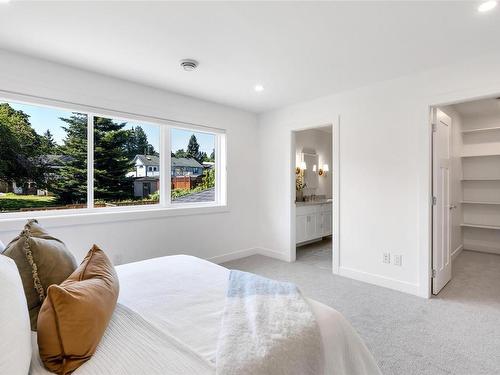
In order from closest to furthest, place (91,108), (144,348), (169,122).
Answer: (144,348), (91,108), (169,122)

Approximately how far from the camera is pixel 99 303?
3.56ft

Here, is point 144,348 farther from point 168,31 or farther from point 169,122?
point 169,122

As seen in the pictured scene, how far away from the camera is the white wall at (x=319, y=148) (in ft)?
18.0

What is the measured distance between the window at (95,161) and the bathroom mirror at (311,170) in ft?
6.69

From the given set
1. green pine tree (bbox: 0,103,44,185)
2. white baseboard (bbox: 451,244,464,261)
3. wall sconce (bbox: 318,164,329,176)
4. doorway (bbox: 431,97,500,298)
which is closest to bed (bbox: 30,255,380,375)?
green pine tree (bbox: 0,103,44,185)

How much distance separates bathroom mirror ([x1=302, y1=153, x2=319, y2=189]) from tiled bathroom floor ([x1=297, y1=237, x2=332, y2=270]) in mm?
1179

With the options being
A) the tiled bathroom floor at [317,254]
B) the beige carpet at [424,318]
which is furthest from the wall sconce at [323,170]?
the beige carpet at [424,318]

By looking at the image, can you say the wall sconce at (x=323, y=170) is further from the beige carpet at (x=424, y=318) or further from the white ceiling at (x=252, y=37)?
the white ceiling at (x=252, y=37)

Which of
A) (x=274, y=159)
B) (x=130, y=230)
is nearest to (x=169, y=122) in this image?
(x=130, y=230)

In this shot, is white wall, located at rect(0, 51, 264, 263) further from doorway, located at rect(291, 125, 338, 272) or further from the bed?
the bed

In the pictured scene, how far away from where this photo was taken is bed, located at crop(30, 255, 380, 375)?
3.16ft

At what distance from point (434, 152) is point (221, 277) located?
260 cm

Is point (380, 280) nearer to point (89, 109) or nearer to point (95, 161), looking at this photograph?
point (95, 161)

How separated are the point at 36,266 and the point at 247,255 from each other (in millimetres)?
3509
